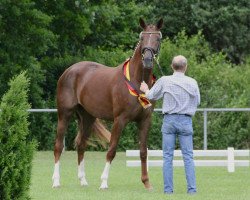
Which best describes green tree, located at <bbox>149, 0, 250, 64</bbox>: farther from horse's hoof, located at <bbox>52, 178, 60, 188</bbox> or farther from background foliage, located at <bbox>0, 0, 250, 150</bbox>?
horse's hoof, located at <bbox>52, 178, 60, 188</bbox>

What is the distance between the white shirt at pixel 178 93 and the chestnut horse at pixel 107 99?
2.12 ft

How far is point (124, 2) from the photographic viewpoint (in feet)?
97.8

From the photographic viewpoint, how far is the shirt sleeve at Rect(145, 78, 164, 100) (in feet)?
39.6

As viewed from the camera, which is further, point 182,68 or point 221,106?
point 221,106

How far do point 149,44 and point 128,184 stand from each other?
2.52 meters

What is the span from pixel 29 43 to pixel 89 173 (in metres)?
9.64

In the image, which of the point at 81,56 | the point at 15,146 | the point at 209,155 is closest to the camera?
the point at 15,146

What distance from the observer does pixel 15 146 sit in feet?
24.5

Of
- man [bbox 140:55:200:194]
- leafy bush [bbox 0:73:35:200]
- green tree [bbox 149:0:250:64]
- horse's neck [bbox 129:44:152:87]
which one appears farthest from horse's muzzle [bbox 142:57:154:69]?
green tree [bbox 149:0:250:64]

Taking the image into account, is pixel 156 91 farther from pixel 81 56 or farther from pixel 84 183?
pixel 81 56

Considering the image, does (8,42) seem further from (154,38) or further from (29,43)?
(154,38)

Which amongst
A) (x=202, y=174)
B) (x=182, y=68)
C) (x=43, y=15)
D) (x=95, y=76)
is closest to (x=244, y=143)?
(x=43, y=15)

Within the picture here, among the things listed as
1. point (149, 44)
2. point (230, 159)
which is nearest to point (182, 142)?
point (149, 44)

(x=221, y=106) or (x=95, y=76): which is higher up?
(x=95, y=76)
